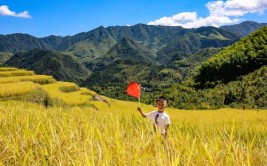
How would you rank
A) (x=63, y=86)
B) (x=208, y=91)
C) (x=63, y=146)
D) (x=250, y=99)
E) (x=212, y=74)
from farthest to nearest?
1. (x=212, y=74)
2. (x=208, y=91)
3. (x=250, y=99)
4. (x=63, y=86)
5. (x=63, y=146)

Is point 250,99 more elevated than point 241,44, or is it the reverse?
point 241,44

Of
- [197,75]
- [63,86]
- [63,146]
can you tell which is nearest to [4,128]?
[63,146]

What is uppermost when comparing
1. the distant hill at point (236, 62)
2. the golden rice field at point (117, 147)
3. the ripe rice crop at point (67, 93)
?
the distant hill at point (236, 62)

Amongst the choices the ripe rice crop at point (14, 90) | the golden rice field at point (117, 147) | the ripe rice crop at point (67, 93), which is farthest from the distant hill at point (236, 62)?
the golden rice field at point (117, 147)

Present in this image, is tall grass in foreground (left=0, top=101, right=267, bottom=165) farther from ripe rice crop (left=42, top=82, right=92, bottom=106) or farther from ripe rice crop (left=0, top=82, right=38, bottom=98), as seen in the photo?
ripe rice crop (left=42, top=82, right=92, bottom=106)

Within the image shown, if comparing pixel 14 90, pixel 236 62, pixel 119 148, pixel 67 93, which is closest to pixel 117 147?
pixel 119 148

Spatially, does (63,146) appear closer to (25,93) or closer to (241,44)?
(25,93)

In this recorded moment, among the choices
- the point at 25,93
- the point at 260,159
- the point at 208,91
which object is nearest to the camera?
the point at 260,159

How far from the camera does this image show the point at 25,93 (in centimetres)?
3200

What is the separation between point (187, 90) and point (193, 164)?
3577 inches

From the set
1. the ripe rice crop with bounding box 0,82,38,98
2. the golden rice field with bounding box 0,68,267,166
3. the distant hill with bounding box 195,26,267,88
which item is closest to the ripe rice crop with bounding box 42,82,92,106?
the ripe rice crop with bounding box 0,82,38,98

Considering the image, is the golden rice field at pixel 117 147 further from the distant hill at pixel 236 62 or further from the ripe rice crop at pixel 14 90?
the distant hill at pixel 236 62

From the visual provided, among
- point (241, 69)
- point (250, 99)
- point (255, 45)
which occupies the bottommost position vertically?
point (250, 99)

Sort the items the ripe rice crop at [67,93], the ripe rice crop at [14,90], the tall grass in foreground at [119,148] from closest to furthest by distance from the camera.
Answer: the tall grass in foreground at [119,148] → the ripe rice crop at [14,90] → the ripe rice crop at [67,93]
